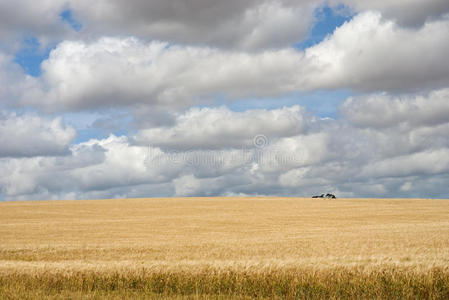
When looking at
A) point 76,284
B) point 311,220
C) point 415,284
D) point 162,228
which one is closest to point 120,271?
point 76,284

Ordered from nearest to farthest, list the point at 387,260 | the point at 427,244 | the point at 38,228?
1. the point at 387,260
2. the point at 427,244
3. the point at 38,228

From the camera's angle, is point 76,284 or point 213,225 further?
point 213,225

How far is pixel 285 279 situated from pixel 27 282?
29.5ft

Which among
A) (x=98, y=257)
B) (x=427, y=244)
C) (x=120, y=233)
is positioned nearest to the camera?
(x=98, y=257)

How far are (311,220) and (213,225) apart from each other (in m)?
12.2

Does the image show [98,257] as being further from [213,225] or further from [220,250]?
[213,225]

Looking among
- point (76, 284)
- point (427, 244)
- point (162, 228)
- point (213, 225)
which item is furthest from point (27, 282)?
point (213, 225)

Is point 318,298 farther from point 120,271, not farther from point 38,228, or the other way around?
point 38,228

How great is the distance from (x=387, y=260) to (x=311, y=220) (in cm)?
3581

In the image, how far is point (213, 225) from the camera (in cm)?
4862

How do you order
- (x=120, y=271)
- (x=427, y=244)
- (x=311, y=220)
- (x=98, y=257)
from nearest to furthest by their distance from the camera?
(x=120, y=271) → (x=98, y=257) → (x=427, y=244) → (x=311, y=220)

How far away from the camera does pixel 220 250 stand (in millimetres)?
25891

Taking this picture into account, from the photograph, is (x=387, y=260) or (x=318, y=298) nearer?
(x=318, y=298)

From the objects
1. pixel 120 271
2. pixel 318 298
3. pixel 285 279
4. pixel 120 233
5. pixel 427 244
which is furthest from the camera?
pixel 120 233
